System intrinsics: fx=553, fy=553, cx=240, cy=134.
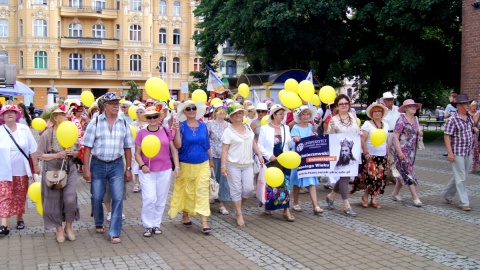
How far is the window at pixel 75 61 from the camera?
2324 inches

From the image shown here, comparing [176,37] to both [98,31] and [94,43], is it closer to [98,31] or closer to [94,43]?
[98,31]

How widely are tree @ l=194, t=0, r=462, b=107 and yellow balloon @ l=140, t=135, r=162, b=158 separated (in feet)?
52.0

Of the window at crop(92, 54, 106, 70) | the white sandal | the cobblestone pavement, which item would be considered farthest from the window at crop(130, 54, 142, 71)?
the white sandal

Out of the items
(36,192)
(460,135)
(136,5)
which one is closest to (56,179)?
(36,192)

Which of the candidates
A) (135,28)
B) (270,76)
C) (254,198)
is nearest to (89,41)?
(135,28)

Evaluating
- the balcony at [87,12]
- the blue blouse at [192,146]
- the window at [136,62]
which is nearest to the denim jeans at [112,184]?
the blue blouse at [192,146]

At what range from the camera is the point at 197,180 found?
7.68m

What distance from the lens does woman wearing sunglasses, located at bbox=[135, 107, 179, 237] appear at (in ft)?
24.2

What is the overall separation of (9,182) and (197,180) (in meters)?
2.58

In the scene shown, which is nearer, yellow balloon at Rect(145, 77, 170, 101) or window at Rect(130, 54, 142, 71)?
yellow balloon at Rect(145, 77, 170, 101)

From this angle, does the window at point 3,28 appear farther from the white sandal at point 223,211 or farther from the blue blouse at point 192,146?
the blue blouse at point 192,146

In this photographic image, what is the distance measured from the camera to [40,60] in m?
57.2

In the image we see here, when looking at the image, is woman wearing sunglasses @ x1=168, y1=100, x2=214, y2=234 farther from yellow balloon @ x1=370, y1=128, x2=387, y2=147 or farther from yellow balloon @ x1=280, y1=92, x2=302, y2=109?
yellow balloon @ x1=370, y1=128, x2=387, y2=147

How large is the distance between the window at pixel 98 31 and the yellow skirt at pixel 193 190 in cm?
5535
